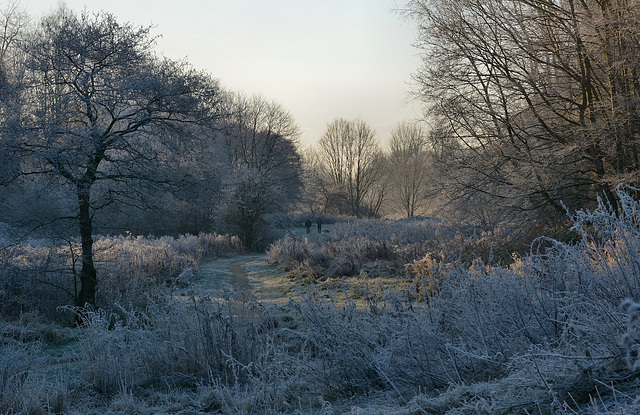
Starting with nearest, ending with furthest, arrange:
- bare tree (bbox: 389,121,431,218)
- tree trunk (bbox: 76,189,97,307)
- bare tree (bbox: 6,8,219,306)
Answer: bare tree (bbox: 6,8,219,306) → tree trunk (bbox: 76,189,97,307) → bare tree (bbox: 389,121,431,218)

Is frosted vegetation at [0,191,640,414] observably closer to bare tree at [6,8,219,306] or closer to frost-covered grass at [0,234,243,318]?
frost-covered grass at [0,234,243,318]

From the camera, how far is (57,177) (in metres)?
8.72

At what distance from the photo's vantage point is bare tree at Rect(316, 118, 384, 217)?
173 ft

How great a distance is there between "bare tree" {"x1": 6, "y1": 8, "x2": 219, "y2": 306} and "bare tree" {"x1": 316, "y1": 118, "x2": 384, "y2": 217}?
1670 inches

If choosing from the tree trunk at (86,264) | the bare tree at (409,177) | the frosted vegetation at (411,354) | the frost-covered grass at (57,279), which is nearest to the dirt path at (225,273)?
the frost-covered grass at (57,279)

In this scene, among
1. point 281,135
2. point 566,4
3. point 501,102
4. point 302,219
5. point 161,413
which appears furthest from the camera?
point 281,135

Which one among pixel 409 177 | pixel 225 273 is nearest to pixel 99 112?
pixel 225 273

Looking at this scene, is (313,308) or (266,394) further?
(313,308)

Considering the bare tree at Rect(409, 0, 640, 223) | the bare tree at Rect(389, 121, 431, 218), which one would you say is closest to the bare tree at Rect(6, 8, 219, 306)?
the bare tree at Rect(409, 0, 640, 223)

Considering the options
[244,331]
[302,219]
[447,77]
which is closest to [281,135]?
[302,219]

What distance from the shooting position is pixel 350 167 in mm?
54656

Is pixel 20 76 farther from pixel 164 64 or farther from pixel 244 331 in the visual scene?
pixel 244 331

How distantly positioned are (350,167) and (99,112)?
151 feet

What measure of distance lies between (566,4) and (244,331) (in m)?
11.6
